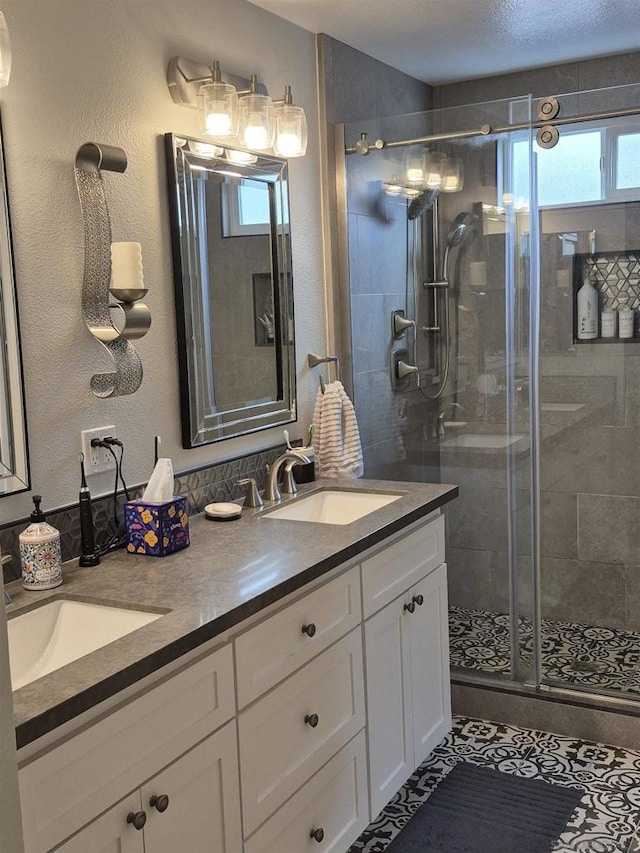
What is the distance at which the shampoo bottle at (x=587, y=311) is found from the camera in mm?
3055

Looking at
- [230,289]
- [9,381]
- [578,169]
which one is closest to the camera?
[9,381]

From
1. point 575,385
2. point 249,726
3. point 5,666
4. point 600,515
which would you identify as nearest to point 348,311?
point 575,385

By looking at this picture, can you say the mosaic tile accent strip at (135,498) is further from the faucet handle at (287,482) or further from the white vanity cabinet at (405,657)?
the white vanity cabinet at (405,657)

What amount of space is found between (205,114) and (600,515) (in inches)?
75.3

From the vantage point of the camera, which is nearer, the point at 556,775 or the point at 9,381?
the point at 9,381

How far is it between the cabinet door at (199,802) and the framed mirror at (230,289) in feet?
3.36

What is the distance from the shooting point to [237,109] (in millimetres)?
2533

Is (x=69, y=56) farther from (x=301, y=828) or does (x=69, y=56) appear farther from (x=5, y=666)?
(x=301, y=828)

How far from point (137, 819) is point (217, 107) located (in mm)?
1805

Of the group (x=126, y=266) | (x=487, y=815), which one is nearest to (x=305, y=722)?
(x=487, y=815)

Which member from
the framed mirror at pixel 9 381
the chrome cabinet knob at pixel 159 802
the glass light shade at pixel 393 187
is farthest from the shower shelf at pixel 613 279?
the chrome cabinet knob at pixel 159 802

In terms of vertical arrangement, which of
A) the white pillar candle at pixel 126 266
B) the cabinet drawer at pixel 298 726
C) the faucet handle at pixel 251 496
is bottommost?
the cabinet drawer at pixel 298 726

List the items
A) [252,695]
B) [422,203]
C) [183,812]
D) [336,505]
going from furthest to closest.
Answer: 1. [422,203]
2. [336,505]
3. [252,695]
4. [183,812]

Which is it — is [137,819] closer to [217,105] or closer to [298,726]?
[298,726]
